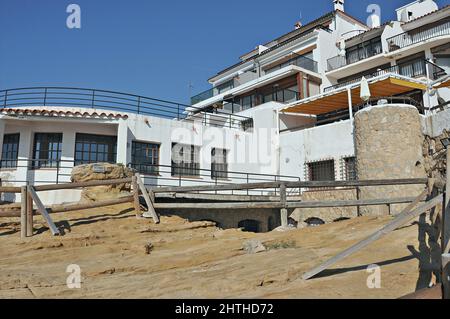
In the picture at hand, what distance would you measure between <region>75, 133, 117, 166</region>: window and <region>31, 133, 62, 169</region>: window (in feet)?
2.77

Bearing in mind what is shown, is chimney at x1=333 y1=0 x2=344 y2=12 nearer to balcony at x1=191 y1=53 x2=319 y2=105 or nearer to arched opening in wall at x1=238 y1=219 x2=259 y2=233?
balcony at x1=191 y1=53 x2=319 y2=105

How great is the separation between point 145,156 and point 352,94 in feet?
39.3

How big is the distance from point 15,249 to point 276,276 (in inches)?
244

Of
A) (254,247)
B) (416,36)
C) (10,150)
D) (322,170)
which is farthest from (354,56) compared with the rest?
(254,247)

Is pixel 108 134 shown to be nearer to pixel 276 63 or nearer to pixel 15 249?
pixel 15 249

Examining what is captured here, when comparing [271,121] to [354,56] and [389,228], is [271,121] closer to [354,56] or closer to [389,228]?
[354,56]

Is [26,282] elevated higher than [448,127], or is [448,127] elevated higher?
[448,127]

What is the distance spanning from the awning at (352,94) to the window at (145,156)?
852cm

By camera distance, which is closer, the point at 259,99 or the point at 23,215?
the point at 23,215

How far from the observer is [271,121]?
23922 millimetres

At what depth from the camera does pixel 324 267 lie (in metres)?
5.54

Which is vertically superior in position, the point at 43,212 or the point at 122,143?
the point at 122,143

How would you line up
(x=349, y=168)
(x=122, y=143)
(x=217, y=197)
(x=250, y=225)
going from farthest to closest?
(x=250, y=225) → (x=349, y=168) → (x=122, y=143) → (x=217, y=197)
